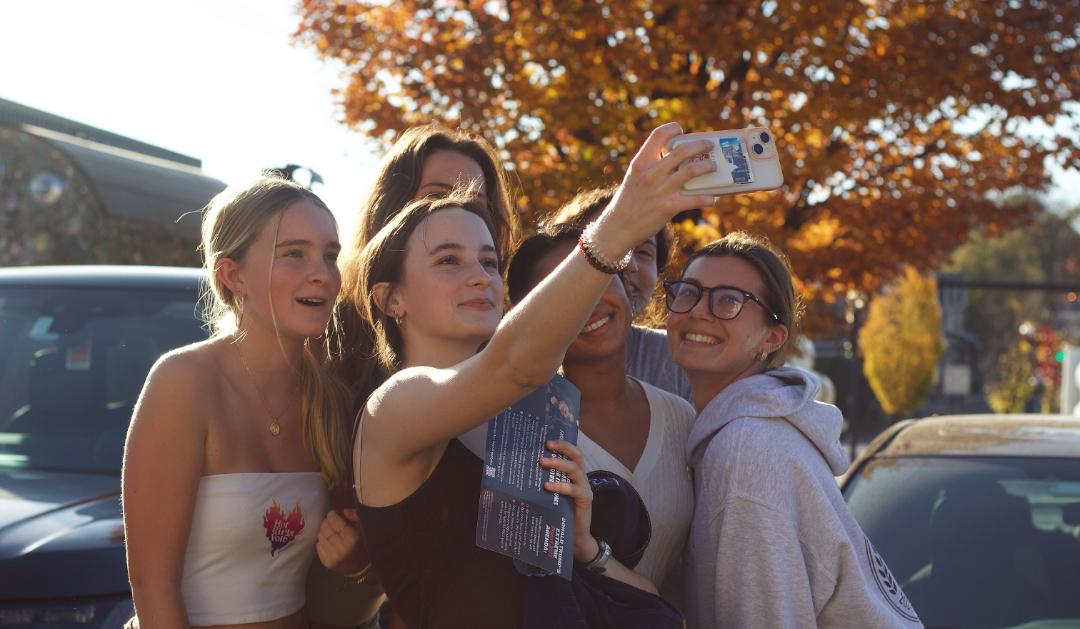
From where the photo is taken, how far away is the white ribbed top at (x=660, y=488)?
2.51m

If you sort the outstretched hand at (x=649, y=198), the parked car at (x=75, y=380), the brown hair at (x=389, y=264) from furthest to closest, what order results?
the parked car at (x=75, y=380), the brown hair at (x=389, y=264), the outstretched hand at (x=649, y=198)

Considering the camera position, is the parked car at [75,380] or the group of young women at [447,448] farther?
→ the parked car at [75,380]

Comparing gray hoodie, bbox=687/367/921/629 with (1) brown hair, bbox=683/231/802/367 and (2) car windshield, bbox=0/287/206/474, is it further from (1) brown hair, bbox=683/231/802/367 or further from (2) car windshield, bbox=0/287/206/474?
(2) car windshield, bbox=0/287/206/474

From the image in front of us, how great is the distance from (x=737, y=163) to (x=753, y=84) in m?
6.60

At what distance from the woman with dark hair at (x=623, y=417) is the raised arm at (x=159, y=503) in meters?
0.82

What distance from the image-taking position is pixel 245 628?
2.45 meters

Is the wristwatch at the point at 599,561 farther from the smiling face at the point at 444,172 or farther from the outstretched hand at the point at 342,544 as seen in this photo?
the smiling face at the point at 444,172

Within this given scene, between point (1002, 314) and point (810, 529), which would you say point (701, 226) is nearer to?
point (810, 529)

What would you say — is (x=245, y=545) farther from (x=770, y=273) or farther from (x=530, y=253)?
(x=770, y=273)

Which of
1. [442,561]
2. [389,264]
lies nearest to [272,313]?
[389,264]

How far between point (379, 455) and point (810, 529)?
85 centimetres

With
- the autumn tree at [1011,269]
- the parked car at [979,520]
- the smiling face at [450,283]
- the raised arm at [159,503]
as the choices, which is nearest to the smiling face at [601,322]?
the smiling face at [450,283]

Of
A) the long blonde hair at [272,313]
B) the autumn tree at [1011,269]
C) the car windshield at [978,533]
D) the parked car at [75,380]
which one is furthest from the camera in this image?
the autumn tree at [1011,269]

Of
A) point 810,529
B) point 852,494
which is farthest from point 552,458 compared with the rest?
point 852,494
